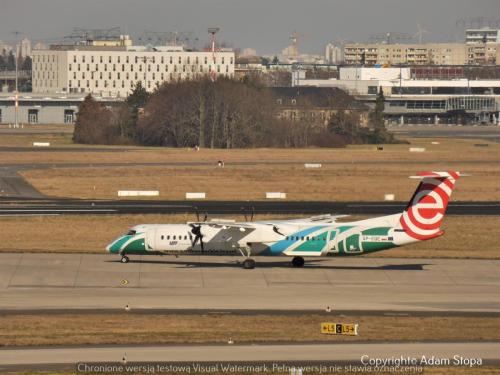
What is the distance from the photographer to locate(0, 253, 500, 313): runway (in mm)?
51625

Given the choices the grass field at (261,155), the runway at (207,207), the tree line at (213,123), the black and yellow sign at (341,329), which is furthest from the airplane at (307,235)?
the tree line at (213,123)

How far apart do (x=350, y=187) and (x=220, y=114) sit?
64.9 metres

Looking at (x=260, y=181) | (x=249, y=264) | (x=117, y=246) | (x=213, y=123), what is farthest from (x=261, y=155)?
(x=249, y=264)

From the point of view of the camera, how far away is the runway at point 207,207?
86375 millimetres

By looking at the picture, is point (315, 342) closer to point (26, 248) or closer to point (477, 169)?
point (26, 248)

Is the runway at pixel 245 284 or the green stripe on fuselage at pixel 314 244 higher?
the green stripe on fuselage at pixel 314 244

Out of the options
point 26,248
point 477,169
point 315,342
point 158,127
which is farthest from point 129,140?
point 315,342

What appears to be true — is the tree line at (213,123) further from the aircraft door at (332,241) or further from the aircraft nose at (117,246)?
the aircraft door at (332,241)

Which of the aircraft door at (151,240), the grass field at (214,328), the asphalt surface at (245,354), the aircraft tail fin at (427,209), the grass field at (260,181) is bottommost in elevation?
the grass field at (260,181)

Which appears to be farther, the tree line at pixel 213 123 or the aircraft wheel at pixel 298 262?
the tree line at pixel 213 123

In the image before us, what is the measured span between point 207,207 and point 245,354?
49.4 meters

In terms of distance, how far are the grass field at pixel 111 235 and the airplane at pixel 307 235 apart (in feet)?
21.1

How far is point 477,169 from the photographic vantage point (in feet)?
412

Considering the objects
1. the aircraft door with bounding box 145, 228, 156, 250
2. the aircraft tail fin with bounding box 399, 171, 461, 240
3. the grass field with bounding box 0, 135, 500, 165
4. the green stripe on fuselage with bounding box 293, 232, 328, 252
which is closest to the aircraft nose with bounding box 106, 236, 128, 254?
the aircraft door with bounding box 145, 228, 156, 250
